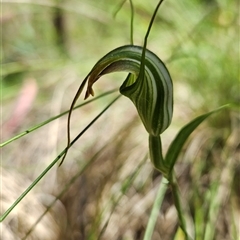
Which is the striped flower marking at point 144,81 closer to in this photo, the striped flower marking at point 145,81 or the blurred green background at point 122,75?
the striped flower marking at point 145,81

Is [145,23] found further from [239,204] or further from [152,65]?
[152,65]

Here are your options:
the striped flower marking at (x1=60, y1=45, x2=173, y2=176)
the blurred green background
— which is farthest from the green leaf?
the blurred green background

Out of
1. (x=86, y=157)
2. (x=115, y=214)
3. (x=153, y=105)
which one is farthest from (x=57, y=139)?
→ (x=153, y=105)

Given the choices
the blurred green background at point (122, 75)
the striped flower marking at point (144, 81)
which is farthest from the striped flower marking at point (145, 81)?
the blurred green background at point (122, 75)

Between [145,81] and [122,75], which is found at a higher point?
[122,75]

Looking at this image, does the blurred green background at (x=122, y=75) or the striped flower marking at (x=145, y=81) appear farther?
the blurred green background at (x=122, y=75)

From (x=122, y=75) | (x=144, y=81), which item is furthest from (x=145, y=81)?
(x=122, y=75)

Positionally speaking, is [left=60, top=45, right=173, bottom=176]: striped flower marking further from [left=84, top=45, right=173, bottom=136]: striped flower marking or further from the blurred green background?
the blurred green background

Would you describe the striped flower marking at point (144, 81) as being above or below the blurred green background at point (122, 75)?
below

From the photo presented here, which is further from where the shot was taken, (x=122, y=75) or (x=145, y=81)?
(x=122, y=75)

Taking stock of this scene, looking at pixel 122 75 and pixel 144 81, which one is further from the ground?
pixel 122 75

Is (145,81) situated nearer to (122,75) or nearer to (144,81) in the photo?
(144,81)
